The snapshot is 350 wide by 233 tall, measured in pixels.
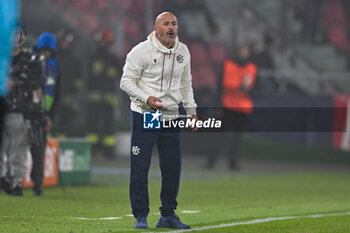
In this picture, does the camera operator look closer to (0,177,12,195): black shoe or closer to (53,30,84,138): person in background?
(0,177,12,195): black shoe

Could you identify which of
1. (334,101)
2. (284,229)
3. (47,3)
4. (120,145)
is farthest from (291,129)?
(284,229)

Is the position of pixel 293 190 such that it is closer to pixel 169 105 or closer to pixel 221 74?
pixel 221 74

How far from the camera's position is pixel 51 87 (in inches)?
496

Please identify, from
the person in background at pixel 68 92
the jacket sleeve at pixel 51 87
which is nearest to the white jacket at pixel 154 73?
the jacket sleeve at pixel 51 87

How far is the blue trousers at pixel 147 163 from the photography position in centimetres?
834

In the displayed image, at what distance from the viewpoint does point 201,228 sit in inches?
339

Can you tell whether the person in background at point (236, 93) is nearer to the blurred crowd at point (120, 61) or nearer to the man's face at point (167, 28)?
the blurred crowd at point (120, 61)

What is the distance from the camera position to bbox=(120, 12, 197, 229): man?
27.2 feet

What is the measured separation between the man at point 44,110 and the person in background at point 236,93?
6462 millimetres

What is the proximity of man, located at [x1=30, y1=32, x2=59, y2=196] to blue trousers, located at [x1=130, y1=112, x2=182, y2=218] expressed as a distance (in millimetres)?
3916

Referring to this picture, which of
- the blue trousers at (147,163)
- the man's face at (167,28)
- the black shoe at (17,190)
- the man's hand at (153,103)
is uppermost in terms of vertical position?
the man's face at (167,28)

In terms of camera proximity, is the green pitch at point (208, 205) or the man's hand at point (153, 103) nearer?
the man's hand at point (153, 103)

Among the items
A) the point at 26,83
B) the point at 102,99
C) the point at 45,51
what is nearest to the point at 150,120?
the point at 26,83

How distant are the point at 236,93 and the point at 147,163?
10615 mm
